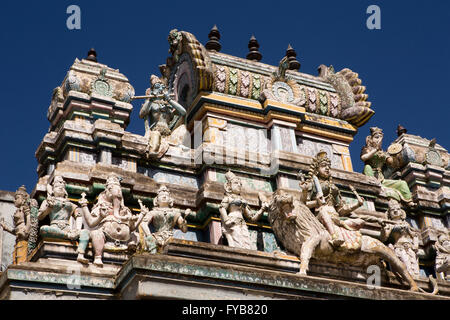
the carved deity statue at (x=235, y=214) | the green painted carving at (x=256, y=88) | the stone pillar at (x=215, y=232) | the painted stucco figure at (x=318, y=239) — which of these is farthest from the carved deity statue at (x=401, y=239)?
the green painted carving at (x=256, y=88)

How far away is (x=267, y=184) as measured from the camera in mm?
20312

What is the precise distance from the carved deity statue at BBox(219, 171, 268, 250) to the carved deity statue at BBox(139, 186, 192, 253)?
1080mm

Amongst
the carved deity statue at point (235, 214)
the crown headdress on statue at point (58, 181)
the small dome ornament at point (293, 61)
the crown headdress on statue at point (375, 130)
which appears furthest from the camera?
the small dome ornament at point (293, 61)

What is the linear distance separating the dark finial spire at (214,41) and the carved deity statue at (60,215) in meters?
9.24

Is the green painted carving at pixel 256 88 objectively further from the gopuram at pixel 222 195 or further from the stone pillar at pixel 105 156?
the stone pillar at pixel 105 156

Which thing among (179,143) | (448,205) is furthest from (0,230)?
(448,205)

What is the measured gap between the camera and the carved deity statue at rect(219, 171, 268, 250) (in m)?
17.6

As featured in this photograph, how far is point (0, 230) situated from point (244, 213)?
6.98 meters

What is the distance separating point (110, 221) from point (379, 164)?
406 inches

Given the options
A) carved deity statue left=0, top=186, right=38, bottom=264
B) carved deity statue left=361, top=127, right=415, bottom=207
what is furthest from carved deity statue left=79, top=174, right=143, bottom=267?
carved deity statue left=361, top=127, right=415, bottom=207

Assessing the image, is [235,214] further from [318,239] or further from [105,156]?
[105,156]

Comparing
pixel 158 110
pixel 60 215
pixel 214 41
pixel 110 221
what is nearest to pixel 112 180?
pixel 110 221

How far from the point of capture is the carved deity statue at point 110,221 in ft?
51.2

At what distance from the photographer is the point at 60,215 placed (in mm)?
16188
